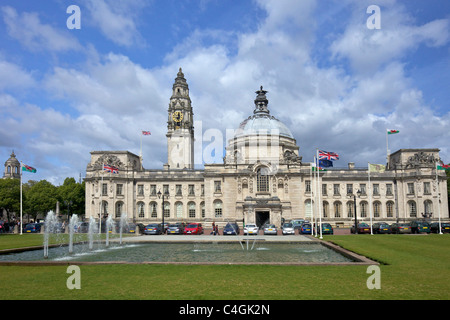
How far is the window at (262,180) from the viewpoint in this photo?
62531mm

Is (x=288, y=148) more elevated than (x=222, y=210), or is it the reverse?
(x=288, y=148)

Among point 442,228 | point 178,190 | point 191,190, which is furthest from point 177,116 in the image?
point 442,228

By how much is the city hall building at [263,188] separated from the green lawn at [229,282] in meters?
44.8

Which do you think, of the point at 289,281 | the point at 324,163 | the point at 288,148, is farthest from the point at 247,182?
the point at 289,281

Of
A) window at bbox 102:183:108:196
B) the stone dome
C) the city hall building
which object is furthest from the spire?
window at bbox 102:183:108:196

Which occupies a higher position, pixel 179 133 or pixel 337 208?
pixel 179 133

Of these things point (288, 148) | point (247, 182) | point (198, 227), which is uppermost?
point (288, 148)

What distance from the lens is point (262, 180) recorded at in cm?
6272

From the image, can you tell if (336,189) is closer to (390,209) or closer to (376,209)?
(376,209)

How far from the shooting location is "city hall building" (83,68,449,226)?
6250cm

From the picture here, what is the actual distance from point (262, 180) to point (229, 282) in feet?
168

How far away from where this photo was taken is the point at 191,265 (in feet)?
52.1
